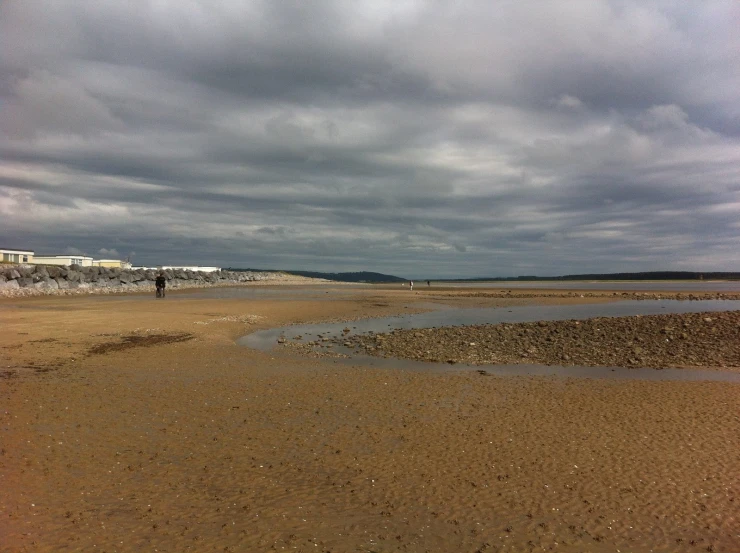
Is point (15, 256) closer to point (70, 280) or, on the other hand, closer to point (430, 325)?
point (70, 280)

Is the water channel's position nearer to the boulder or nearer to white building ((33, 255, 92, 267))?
the boulder

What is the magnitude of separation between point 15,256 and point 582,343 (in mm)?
96835

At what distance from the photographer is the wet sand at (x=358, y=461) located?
6.29 metres

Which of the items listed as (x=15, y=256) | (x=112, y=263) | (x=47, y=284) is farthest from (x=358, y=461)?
(x=112, y=263)

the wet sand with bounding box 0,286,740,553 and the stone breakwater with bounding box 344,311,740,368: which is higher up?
the stone breakwater with bounding box 344,311,740,368

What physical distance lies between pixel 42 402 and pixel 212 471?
6.05 meters

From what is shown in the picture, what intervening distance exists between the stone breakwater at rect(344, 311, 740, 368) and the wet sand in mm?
4015

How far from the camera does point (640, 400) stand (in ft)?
43.1

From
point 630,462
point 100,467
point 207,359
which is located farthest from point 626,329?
point 100,467

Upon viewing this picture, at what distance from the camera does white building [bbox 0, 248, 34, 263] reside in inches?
3282

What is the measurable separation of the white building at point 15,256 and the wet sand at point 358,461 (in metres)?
83.6

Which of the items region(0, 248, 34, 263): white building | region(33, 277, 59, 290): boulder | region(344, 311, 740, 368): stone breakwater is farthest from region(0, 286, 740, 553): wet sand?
region(0, 248, 34, 263): white building

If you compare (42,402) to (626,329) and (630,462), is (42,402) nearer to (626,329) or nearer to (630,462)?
(630,462)

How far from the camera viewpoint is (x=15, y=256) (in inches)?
3433
